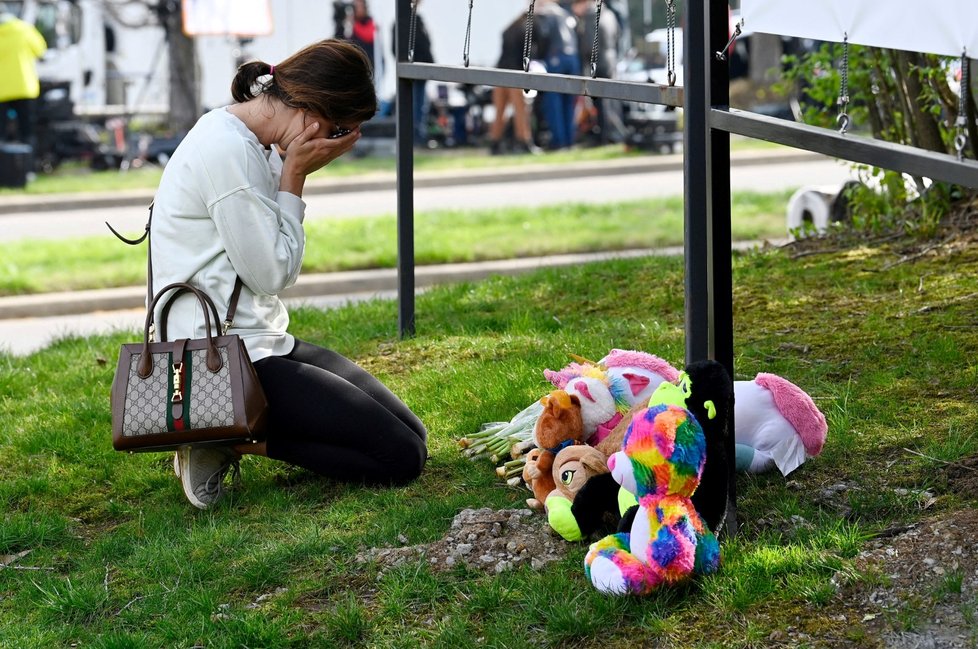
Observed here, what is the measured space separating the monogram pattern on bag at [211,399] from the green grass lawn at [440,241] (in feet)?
19.3

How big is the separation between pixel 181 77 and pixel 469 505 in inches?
620

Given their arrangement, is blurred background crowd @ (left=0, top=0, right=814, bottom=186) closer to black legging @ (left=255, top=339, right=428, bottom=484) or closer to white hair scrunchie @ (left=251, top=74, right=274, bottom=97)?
white hair scrunchie @ (left=251, top=74, right=274, bottom=97)

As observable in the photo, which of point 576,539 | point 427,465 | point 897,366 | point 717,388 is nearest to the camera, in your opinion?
point 717,388

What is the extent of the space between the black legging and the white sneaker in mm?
159

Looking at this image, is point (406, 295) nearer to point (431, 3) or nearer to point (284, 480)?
point (284, 480)

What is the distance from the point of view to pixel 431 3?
18.4 m

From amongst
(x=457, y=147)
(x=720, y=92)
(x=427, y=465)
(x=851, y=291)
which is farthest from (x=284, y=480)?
(x=457, y=147)

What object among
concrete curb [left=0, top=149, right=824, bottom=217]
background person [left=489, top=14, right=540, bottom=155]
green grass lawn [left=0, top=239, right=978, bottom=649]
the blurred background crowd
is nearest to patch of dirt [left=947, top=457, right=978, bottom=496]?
green grass lawn [left=0, top=239, right=978, bottom=649]

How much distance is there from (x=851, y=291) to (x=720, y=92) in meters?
2.78

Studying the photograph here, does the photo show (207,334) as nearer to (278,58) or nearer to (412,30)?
(412,30)

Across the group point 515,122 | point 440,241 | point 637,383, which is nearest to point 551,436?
point 637,383

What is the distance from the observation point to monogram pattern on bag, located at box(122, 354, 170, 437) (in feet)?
11.9

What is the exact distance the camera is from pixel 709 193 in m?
3.08

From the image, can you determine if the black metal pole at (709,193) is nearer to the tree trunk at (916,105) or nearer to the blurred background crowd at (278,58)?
the tree trunk at (916,105)
